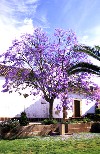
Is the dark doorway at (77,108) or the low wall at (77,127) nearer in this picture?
the low wall at (77,127)

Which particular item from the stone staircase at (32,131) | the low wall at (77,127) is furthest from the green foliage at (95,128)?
the stone staircase at (32,131)

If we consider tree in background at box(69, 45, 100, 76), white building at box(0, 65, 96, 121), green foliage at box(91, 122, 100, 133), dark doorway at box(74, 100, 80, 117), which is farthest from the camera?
dark doorway at box(74, 100, 80, 117)

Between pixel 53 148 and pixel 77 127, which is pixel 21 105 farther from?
pixel 53 148

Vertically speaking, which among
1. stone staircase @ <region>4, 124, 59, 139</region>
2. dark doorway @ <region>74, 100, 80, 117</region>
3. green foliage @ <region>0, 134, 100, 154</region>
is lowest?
green foliage @ <region>0, 134, 100, 154</region>

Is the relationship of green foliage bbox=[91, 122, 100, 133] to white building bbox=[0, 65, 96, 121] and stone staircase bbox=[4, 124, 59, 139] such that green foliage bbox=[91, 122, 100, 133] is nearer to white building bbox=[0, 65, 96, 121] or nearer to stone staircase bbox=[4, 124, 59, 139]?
white building bbox=[0, 65, 96, 121]

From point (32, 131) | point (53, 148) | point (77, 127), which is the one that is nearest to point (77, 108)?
point (77, 127)

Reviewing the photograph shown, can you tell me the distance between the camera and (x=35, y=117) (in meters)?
30.6

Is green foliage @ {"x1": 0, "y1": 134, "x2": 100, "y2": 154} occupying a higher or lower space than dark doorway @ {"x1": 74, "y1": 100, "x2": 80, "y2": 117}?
lower

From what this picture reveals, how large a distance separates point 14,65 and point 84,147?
368 inches

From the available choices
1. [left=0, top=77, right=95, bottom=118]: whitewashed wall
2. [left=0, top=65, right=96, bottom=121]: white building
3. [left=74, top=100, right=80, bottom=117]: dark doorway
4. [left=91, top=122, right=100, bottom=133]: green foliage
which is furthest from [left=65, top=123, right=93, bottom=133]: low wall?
[left=74, top=100, right=80, bottom=117]: dark doorway

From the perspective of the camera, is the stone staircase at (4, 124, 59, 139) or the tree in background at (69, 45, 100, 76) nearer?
the tree in background at (69, 45, 100, 76)

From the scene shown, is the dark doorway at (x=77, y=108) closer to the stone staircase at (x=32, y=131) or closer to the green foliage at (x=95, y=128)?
the green foliage at (x=95, y=128)

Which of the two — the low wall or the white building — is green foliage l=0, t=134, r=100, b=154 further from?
the white building

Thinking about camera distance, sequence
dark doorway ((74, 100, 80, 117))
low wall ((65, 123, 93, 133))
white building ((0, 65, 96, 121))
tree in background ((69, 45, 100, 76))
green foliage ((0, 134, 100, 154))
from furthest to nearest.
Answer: dark doorway ((74, 100, 80, 117)) → white building ((0, 65, 96, 121)) → low wall ((65, 123, 93, 133)) → tree in background ((69, 45, 100, 76)) → green foliage ((0, 134, 100, 154))
